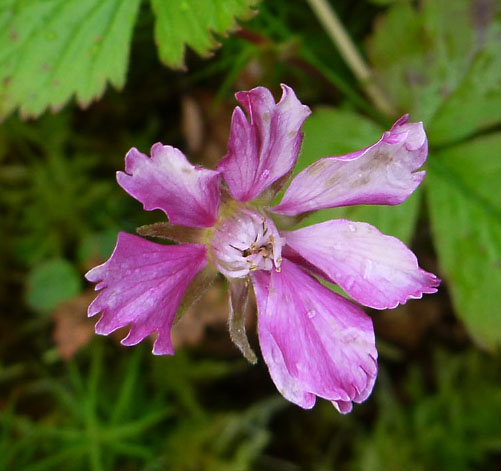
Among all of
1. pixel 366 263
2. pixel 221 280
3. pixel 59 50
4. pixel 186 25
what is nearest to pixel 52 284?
pixel 221 280

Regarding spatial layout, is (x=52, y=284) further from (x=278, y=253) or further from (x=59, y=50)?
(x=278, y=253)

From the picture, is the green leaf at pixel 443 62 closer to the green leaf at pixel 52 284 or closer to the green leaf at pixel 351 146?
the green leaf at pixel 351 146

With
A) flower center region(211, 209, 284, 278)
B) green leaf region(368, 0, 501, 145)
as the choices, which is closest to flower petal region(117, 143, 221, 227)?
flower center region(211, 209, 284, 278)

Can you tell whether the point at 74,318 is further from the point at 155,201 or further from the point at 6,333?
the point at 155,201

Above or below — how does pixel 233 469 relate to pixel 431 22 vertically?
below

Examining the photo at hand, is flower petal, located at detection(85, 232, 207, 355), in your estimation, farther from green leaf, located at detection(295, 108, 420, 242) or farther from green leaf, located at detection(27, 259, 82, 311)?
green leaf, located at detection(27, 259, 82, 311)

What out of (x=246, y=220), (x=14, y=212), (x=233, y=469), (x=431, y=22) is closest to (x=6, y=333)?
(x=14, y=212)
